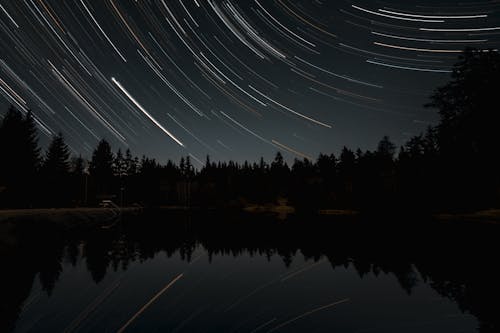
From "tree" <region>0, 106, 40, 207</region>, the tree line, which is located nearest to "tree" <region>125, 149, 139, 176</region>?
the tree line

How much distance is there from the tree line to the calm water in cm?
2030

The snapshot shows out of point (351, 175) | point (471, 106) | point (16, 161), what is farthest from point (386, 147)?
point (16, 161)

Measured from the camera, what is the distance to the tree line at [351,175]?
112 ft

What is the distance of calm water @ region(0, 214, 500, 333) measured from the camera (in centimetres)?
794

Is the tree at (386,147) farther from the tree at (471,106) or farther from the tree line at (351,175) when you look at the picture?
the tree at (471,106)

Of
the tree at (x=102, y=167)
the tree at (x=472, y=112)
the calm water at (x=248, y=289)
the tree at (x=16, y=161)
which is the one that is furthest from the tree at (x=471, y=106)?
the tree at (x=102, y=167)

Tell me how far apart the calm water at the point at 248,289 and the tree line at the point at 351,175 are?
2030 centimetres

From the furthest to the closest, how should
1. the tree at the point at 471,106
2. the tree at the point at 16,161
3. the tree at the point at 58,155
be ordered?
the tree at the point at 58,155, the tree at the point at 16,161, the tree at the point at 471,106

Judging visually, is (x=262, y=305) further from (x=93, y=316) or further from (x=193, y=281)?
(x=93, y=316)

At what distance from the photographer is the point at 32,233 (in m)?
23.4

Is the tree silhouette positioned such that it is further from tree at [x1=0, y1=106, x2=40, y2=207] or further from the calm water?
the calm water

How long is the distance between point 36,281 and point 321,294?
10816 mm

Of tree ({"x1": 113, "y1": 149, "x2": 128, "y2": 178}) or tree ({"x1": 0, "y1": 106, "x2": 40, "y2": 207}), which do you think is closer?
tree ({"x1": 0, "y1": 106, "x2": 40, "y2": 207})

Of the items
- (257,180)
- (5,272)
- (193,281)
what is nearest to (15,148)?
(5,272)
